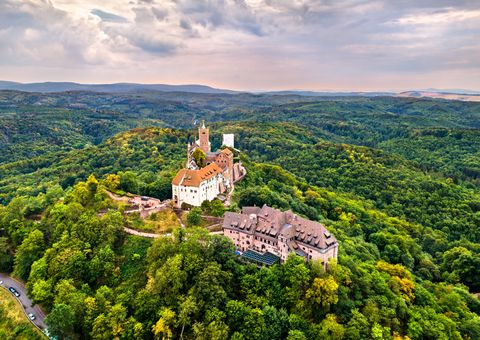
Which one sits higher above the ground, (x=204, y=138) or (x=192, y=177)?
(x=204, y=138)

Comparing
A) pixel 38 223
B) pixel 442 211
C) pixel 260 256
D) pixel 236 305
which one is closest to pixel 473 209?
pixel 442 211

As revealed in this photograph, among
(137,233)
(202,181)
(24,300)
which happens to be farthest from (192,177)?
(24,300)

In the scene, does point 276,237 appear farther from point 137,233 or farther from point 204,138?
point 204,138

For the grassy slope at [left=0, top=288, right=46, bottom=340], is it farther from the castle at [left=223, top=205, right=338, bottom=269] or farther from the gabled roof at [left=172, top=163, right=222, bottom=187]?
the gabled roof at [left=172, top=163, right=222, bottom=187]

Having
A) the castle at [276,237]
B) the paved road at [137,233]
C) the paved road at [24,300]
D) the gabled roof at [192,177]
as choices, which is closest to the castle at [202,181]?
the gabled roof at [192,177]

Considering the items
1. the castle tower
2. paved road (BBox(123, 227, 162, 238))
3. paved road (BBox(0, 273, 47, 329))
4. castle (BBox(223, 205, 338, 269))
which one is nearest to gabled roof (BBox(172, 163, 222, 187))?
castle (BBox(223, 205, 338, 269))

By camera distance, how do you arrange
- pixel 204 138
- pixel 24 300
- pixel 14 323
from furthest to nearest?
1. pixel 204 138
2. pixel 24 300
3. pixel 14 323
